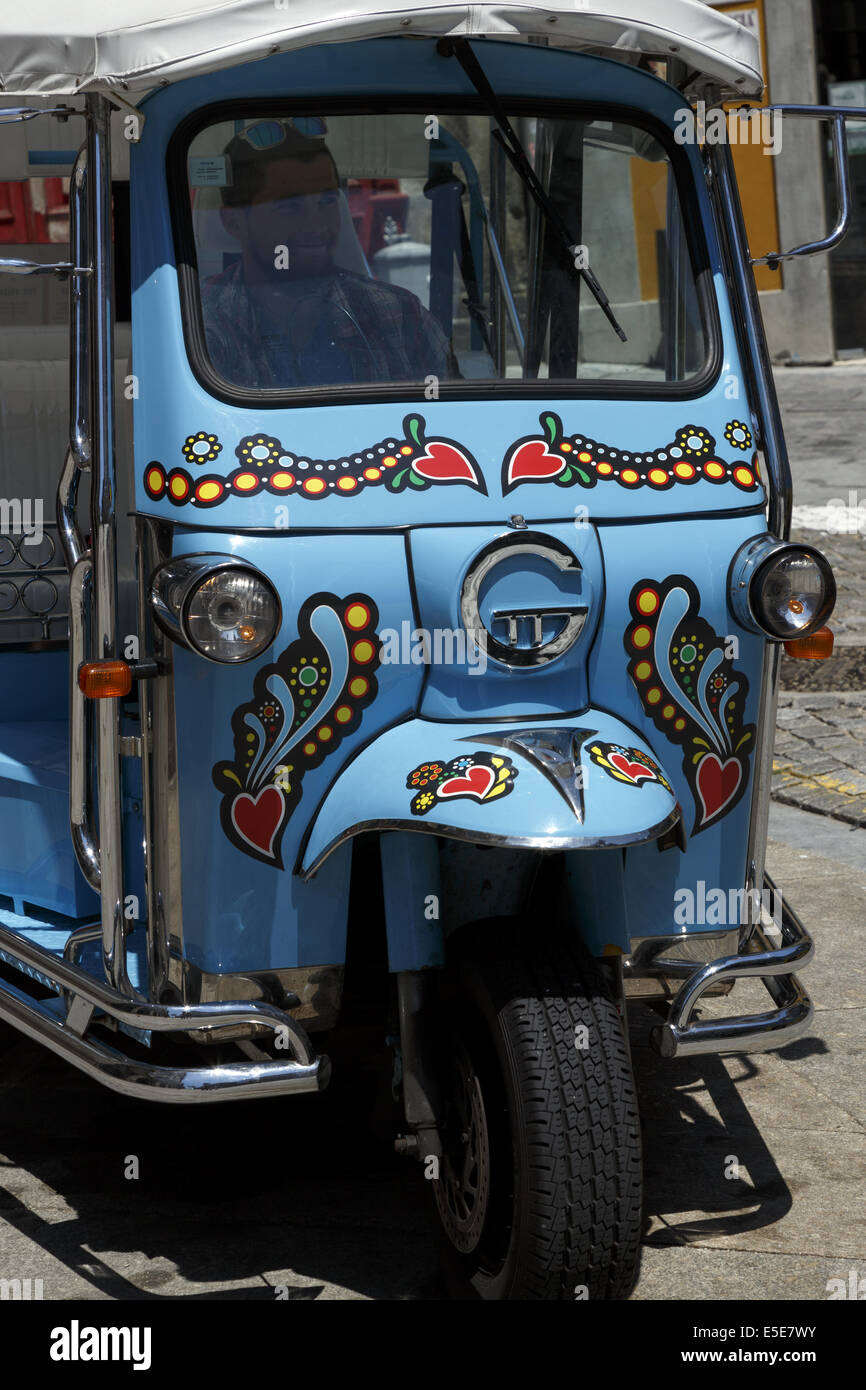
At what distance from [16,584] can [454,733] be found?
207 cm

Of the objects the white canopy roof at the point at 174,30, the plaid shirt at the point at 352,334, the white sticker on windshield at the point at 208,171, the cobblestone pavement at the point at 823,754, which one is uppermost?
the white canopy roof at the point at 174,30

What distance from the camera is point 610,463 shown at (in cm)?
333

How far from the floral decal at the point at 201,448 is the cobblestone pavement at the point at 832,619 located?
12.4ft

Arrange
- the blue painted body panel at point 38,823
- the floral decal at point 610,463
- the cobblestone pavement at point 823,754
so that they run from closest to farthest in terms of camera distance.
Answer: the floral decal at point 610,463, the blue painted body panel at point 38,823, the cobblestone pavement at point 823,754

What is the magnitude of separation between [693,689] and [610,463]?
0.49 meters

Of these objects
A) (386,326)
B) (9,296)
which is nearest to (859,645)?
(9,296)

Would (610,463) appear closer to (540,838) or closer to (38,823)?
(540,838)

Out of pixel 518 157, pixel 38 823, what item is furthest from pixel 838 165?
pixel 38 823

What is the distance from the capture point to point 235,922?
10.7ft

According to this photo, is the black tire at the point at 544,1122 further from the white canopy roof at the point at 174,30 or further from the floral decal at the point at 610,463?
the white canopy roof at the point at 174,30

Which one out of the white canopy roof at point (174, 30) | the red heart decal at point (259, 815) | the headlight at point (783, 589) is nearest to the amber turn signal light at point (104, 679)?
the red heart decal at point (259, 815)

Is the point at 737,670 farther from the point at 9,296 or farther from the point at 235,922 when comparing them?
the point at 9,296

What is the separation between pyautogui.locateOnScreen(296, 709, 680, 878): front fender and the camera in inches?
114

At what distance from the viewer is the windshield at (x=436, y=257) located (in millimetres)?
3412
